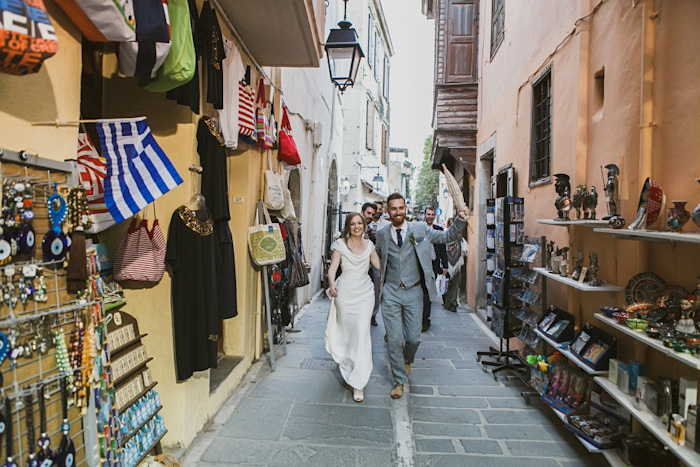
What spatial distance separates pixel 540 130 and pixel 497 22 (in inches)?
145

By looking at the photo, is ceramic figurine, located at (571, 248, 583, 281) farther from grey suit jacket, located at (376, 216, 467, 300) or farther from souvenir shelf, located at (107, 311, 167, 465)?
souvenir shelf, located at (107, 311, 167, 465)

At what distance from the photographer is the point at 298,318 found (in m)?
8.62

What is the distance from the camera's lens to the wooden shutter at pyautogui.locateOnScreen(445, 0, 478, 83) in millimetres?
10766

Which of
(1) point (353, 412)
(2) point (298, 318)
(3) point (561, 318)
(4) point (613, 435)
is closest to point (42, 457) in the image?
(1) point (353, 412)

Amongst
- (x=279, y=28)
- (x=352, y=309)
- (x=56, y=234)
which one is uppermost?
(x=279, y=28)

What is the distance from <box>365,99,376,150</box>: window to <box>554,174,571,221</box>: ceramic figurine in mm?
15581

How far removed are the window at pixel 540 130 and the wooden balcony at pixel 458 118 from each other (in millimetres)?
4172

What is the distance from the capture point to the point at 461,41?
10.9 metres

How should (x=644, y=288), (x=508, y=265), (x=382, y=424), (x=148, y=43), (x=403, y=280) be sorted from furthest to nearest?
(x=508, y=265) < (x=403, y=280) < (x=382, y=424) < (x=644, y=288) < (x=148, y=43)

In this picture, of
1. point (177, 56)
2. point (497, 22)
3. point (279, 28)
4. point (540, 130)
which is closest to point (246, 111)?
point (279, 28)

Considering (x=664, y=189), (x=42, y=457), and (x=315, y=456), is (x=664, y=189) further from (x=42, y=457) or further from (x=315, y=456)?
(x=42, y=457)

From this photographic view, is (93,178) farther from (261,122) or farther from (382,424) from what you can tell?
(382,424)

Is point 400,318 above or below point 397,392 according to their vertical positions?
above

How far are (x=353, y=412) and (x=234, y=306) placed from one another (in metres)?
1.58
